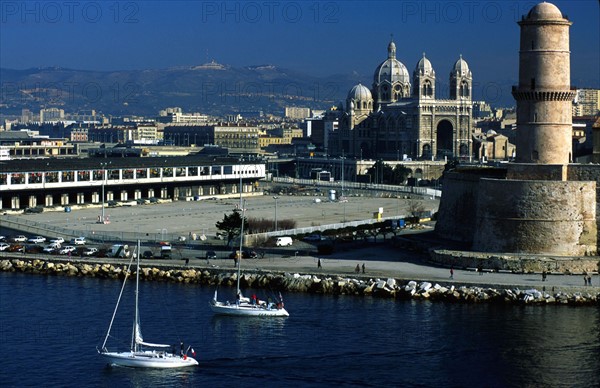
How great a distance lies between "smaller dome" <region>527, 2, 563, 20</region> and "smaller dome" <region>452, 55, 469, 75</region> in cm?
6880

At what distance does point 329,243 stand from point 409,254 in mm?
3937

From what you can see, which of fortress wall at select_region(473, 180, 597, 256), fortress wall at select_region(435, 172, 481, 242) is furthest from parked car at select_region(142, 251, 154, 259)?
fortress wall at select_region(473, 180, 597, 256)

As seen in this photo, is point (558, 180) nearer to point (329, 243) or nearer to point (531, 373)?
point (329, 243)

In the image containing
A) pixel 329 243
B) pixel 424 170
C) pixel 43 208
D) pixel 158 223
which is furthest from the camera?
pixel 424 170

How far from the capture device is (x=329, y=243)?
148ft

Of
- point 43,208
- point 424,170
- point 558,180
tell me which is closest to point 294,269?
point 558,180

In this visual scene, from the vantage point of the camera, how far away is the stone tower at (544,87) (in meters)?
38.2

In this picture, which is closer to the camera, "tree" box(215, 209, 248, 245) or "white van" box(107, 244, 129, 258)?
"white van" box(107, 244, 129, 258)

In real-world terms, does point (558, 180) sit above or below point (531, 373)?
above

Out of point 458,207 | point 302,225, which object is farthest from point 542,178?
point 302,225

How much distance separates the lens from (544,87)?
38.4 m

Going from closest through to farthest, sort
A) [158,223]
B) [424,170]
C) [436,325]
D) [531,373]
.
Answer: [531,373]
[436,325]
[158,223]
[424,170]

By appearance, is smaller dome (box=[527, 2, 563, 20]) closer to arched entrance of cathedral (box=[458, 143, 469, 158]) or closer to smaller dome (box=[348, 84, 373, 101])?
arched entrance of cathedral (box=[458, 143, 469, 158])

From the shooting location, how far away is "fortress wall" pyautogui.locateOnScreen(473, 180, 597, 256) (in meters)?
37.4
